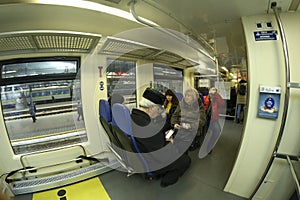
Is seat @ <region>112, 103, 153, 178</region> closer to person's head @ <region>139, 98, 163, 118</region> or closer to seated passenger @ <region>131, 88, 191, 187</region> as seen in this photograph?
seated passenger @ <region>131, 88, 191, 187</region>

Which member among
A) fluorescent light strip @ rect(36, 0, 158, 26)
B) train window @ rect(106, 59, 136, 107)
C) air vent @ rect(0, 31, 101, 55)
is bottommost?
train window @ rect(106, 59, 136, 107)

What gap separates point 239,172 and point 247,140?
365 mm

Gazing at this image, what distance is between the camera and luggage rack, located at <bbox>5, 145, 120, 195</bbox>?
129 centimetres

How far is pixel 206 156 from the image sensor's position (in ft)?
7.33

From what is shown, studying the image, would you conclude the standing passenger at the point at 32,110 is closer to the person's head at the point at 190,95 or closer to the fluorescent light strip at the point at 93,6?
the fluorescent light strip at the point at 93,6

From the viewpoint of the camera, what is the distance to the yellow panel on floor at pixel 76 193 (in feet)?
4.59

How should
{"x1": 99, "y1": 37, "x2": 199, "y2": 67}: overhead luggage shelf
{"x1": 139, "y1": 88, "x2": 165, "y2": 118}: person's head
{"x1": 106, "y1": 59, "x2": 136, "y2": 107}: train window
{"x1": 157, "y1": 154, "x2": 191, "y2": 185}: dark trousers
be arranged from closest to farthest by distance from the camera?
{"x1": 99, "y1": 37, "x2": 199, "y2": 67}: overhead luggage shelf < {"x1": 106, "y1": 59, "x2": 136, "y2": 107}: train window < {"x1": 157, "y1": 154, "x2": 191, "y2": 185}: dark trousers < {"x1": 139, "y1": 88, "x2": 165, "y2": 118}: person's head

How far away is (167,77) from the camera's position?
59.8 inches

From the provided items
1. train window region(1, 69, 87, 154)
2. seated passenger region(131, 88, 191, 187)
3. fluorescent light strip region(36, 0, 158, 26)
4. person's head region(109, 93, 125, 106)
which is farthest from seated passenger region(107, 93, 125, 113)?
fluorescent light strip region(36, 0, 158, 26)

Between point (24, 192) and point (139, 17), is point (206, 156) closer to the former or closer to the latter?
point (139, 17)

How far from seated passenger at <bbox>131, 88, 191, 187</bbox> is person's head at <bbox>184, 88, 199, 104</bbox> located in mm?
362

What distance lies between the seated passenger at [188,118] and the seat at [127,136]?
698mm

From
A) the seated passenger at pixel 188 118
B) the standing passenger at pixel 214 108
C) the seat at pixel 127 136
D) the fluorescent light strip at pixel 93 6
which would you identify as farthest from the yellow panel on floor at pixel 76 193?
the standing passenger at pixel 214 108

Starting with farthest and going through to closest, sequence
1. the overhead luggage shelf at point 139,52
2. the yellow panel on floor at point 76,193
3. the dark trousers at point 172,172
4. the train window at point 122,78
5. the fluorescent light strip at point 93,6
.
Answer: the dark trousers at point 172,172 → the yellow panel on floor at point 76,193 → the train window at point 122,78 → the overhead luggage shelf at point 139,52 → the fluorescent light strip at point 93,6
